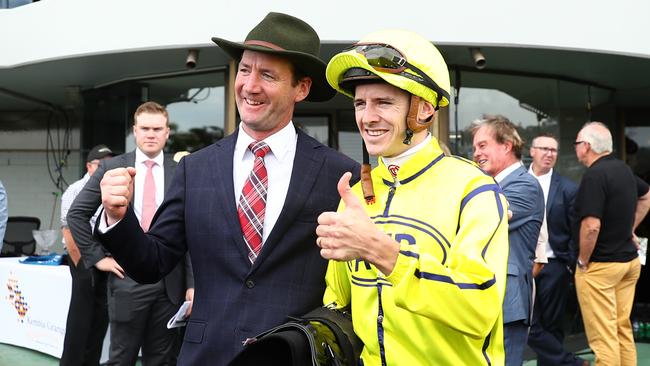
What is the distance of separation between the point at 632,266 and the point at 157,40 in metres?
5.03

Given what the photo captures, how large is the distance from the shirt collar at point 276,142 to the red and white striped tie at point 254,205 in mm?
37

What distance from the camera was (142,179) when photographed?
421 centimetres

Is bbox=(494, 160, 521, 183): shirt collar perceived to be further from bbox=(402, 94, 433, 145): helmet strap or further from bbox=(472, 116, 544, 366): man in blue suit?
bbox=(402, 94, 433, 145): helmet strap

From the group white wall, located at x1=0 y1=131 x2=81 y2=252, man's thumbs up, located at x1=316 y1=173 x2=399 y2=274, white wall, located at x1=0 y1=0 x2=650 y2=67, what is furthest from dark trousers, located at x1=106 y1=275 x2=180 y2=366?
white wall, located at x1=0 y1=131 x2=81 y2=252

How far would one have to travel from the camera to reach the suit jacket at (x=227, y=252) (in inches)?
74.8

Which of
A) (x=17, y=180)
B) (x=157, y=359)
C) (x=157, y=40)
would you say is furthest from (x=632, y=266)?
(x=17, y=180)

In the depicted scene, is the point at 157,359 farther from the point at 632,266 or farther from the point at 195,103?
the point at 195,103

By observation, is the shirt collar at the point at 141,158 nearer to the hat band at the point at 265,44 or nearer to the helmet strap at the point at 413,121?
the hat band at the point at 265,44

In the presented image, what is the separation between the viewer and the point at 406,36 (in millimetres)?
1648

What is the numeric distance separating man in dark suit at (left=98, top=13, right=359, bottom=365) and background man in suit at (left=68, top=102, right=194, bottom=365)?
1.97 m

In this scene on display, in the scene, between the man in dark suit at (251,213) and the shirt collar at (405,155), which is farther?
the man in dark suit at (251,213)

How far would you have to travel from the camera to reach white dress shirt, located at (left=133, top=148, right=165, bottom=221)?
13.6ft

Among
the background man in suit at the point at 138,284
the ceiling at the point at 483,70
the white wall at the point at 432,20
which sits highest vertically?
the white wall at the point at 432,20

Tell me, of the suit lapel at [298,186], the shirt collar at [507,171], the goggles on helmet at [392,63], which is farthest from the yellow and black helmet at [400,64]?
the shirt collar at [507,171]
